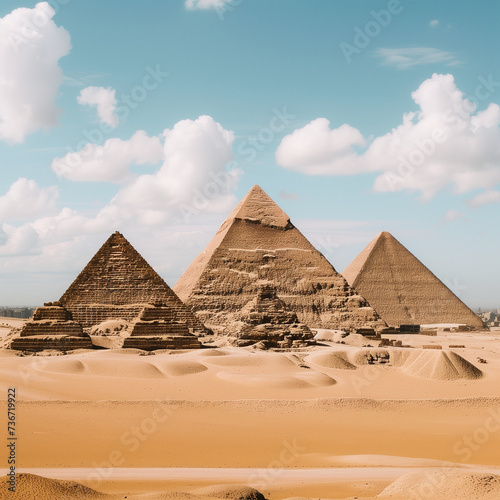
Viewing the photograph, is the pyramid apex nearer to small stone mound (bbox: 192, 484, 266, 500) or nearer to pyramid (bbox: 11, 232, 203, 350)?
pyramid (bbox: 11, 232, 203, 350)

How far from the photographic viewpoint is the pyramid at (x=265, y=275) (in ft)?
196

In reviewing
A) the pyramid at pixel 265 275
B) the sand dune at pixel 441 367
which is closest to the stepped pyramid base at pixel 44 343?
the sand dune at pixel 441 367

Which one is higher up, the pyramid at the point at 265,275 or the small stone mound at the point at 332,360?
the pyramid at the point at 265,275

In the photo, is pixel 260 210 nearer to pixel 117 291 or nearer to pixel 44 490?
pixel 117 291

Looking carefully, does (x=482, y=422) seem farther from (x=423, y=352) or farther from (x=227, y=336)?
(x=227, y=336)

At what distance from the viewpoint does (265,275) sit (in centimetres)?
6438

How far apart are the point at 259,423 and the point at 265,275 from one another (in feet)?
164

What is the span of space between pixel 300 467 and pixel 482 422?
20.7 feet

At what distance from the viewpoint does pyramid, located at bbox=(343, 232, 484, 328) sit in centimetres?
7706

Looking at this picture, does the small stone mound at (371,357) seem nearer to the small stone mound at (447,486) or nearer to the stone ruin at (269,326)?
the stone ruin at (269,326)

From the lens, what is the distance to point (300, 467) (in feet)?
35.2

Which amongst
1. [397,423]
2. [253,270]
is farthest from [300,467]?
[253,270]

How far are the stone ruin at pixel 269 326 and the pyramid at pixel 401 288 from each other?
47.8 m

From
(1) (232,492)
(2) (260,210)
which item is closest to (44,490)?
(1) (232,492)
